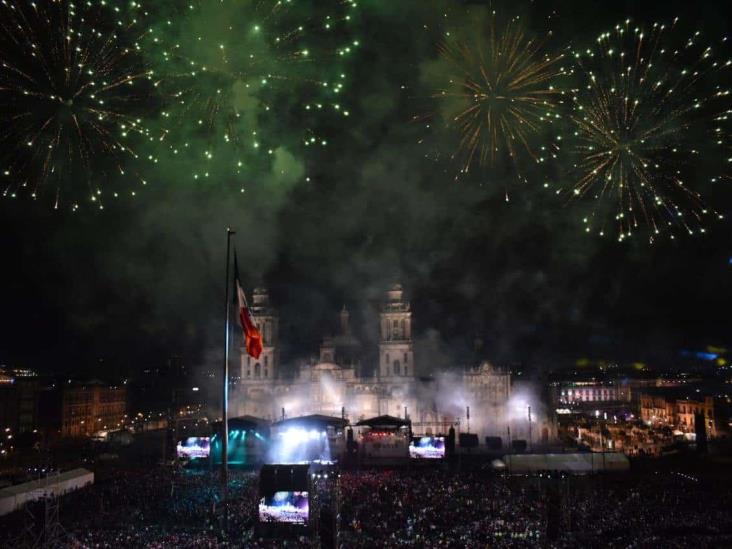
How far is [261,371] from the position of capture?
69.7m

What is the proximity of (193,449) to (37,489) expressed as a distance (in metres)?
14.9

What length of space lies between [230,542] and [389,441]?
104 feet

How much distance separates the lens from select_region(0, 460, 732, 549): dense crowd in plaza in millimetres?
19938

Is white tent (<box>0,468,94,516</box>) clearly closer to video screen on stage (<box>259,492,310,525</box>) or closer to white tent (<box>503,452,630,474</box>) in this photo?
video screen on stage (<box>259,492,310,525</box>)

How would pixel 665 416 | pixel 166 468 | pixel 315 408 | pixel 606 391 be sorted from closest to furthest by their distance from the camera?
pixel 166 468 → pixel 315 408 → pixel 665 416 → pixel 606 391

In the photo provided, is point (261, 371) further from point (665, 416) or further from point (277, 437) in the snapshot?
point (665, 416)

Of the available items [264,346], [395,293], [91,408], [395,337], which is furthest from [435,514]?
[91,408]

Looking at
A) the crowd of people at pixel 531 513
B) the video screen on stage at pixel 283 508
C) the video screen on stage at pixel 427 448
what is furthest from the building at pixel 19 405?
the video screen on stage at pixel 283 508

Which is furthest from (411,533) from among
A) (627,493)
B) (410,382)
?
(410,382)

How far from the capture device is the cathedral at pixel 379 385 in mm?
63781

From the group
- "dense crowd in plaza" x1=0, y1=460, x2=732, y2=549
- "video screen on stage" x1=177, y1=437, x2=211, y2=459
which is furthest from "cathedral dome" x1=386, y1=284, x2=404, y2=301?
"dense crowd in plaza" x1=0, y1=460, x2=732, y2=549

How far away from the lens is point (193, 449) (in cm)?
4384

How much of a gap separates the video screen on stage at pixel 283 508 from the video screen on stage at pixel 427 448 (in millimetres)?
21282

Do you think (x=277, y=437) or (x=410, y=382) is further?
(x=410, y=382)
